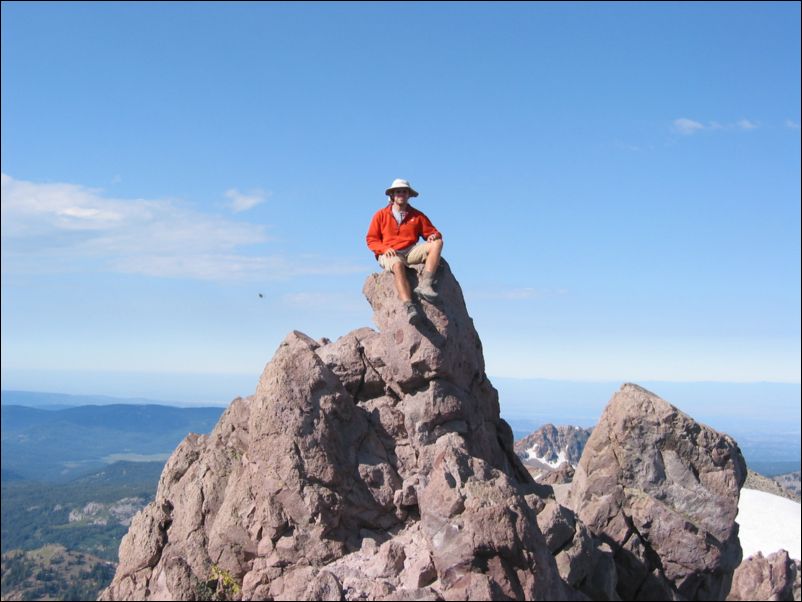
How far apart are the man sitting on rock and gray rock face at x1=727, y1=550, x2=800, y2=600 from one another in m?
20.1

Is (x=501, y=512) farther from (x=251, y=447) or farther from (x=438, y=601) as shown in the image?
(x=251, y=447)

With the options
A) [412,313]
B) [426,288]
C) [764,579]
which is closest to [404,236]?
[426,288]

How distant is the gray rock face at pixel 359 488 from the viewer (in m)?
14.7

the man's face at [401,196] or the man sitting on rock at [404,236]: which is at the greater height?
the man's face at [401,196]

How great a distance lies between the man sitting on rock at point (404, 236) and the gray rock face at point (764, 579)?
66.0 feet

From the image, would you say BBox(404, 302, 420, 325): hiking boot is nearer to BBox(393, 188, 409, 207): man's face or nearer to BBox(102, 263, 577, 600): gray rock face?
BBox(102, 263, 577, 600): gray rock face

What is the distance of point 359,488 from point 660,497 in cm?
1053

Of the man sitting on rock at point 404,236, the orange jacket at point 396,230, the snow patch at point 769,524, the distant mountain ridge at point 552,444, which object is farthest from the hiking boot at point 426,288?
the distant mountain ridge at point 552,444

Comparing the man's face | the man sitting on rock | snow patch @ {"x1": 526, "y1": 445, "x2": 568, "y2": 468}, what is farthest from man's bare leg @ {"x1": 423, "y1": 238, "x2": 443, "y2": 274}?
snow patch @ {"x1": 526, "y1": 445, "x2": 568, "y2": 468}

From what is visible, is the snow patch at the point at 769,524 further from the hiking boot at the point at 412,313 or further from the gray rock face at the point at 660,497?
the hiking boot at the point at 412,313

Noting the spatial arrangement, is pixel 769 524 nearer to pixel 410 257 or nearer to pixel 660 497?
pixel 660 497

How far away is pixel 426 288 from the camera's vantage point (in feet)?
69.8

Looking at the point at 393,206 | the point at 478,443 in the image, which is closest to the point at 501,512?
the point at 478,443

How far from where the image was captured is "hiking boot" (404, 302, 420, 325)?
20.4 metres
